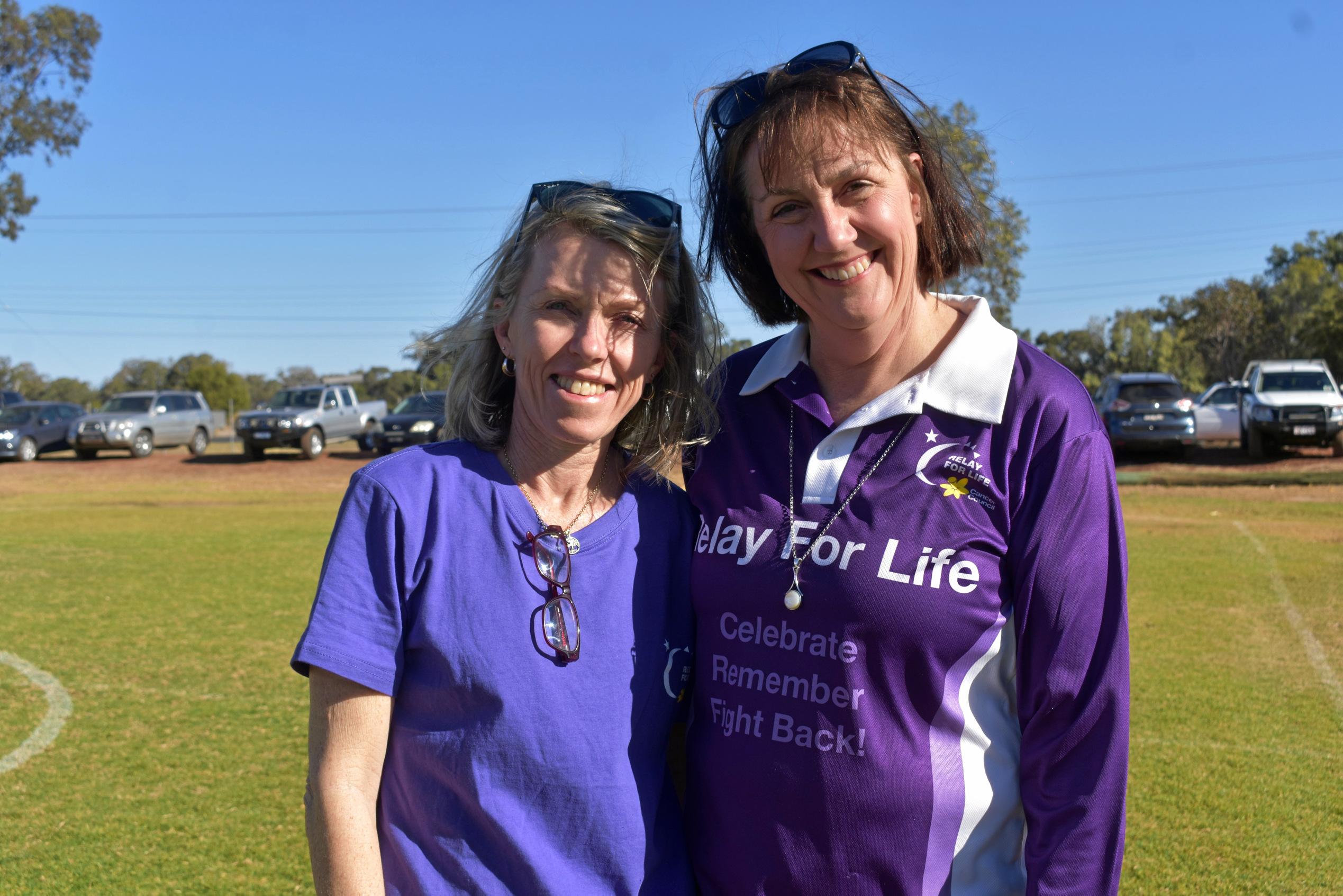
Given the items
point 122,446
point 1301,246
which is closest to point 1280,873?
point 122,446

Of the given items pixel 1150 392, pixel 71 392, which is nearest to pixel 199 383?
pixel 71 392

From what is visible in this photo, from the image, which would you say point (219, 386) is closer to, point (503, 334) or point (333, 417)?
point (333, 417)

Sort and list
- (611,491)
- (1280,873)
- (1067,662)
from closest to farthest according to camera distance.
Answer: (1067,662) → (611,491) → (1280,873)

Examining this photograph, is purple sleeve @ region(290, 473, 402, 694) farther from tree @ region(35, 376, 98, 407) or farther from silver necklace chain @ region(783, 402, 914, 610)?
tree @ region(35, 376, 98, 407)

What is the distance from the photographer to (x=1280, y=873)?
4016mm

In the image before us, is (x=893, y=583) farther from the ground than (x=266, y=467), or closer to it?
farther from the ground

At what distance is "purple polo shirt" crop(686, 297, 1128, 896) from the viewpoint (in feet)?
5.85

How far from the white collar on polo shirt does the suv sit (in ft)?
75.7

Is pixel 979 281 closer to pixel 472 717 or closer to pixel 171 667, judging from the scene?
pixel 171 667

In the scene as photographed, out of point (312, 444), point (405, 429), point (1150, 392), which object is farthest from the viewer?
point (312, 444)

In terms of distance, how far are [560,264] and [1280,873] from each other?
371 cm

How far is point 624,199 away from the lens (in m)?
2.15

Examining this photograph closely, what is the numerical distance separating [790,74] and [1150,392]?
2368 centimetres

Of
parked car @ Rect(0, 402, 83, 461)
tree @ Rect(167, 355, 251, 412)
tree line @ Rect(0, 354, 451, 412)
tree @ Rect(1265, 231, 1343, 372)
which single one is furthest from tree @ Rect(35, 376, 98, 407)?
tree @ Rect(1265, 231, 1343, 372)
